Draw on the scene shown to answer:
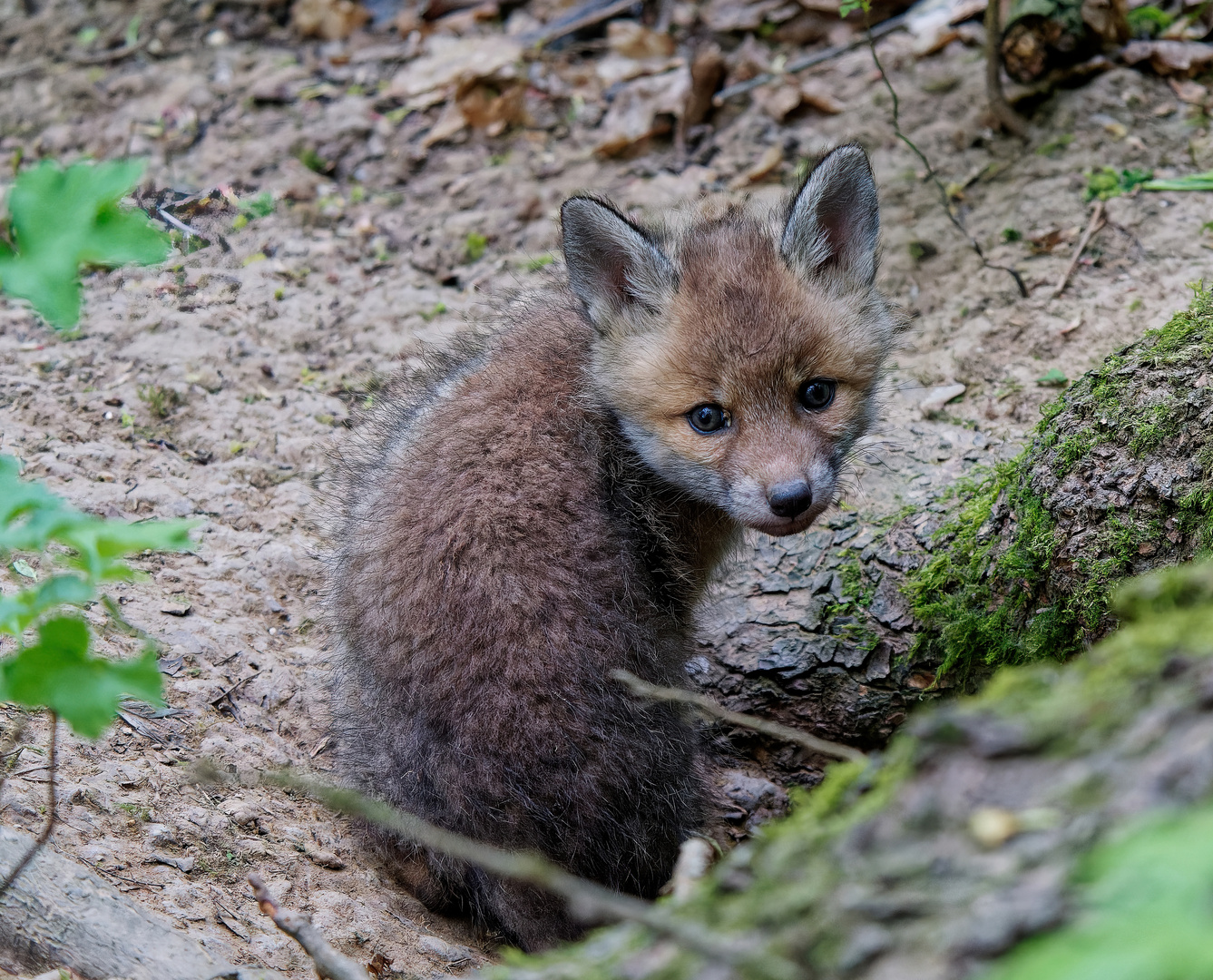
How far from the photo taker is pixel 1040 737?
1452mm

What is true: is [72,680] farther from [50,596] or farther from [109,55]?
[109,55]

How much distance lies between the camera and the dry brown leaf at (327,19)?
8953 millimetres

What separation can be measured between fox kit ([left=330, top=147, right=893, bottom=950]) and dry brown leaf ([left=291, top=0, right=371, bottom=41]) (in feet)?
18.3

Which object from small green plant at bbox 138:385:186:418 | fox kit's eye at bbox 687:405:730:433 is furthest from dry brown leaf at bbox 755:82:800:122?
small green plant at bbox 138:385:186:418

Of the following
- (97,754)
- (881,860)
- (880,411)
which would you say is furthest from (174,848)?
(880,411)

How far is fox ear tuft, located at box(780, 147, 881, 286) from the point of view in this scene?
4.18 m

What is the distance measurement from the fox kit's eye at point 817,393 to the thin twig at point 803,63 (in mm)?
4436

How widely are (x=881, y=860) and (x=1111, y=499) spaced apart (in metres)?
2.68

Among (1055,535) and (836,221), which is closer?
(1055,535)

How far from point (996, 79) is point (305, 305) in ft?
15.1

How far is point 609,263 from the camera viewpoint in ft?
14.0

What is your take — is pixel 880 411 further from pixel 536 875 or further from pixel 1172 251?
pixel 536 875

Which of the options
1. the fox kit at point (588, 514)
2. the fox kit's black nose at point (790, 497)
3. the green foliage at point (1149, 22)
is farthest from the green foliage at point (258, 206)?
the green foliage at point (1149, 22)

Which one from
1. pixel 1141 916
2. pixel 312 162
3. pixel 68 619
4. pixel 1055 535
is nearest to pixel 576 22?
pixel 312 162
